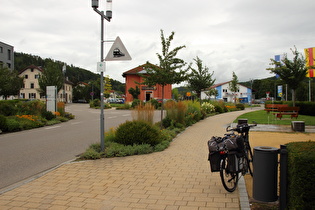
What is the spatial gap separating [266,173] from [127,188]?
7.66 feet

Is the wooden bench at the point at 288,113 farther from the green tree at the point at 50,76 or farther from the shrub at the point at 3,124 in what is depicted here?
the green tree at the point at 50,76

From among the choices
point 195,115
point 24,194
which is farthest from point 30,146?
point 195,115

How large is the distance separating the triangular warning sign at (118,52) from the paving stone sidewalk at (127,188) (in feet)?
8.79

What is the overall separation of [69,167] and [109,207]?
2.86m

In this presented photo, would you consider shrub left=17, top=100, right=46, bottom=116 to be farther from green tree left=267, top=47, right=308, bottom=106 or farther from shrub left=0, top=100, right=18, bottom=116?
green tree left=267, top=47, right=308, bottom=106

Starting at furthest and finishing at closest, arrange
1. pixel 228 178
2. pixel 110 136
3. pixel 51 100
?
1. pixel 51 100
2. pixel 110 136
3. pixel 228 178

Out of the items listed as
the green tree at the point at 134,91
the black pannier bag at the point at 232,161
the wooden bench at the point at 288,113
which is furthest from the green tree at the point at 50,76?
the black pannier bag at the point at 232,161

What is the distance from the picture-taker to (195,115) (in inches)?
765

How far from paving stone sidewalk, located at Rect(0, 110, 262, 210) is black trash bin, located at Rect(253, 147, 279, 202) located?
30 cm

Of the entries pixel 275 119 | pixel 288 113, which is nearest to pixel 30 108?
pixel 275 119

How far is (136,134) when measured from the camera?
871 centimetres

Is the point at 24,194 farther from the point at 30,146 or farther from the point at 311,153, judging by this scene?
the point at 30,146

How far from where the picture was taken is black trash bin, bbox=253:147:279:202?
4.09 metres

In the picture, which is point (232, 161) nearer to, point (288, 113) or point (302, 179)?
point (302, 179)
